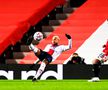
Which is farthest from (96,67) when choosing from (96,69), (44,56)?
(44,56)

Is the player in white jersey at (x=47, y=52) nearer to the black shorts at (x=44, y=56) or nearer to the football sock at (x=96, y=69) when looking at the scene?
the black shorts at (x=44, y=56)

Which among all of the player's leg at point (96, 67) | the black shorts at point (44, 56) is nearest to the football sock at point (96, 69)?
the player's leg at point (96, 67)

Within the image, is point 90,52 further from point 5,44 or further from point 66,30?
point 5,44

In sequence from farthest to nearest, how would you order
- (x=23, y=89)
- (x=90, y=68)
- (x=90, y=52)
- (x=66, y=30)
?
1. (x=66, y=30)
2. (x=90, y=52)
3. (x=90, y=68)
4. (x=23, y=89)

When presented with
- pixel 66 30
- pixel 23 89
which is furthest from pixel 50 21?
pixel 23 89

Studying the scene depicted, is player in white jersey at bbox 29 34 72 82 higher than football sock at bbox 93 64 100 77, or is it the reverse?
player in white jersey at bbox 29 34 72 82

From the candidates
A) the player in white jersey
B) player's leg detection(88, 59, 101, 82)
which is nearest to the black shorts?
the player in white jersey

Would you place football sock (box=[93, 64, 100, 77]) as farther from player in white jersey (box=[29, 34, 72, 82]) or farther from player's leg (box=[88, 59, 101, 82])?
player in white jersey (box=[29, 34, 72, 82])

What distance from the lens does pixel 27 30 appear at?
24484mm

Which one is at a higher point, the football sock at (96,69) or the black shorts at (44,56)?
the black shorts at (44,56)

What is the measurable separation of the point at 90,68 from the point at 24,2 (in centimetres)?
791

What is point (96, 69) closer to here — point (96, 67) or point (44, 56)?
point (96, 67)

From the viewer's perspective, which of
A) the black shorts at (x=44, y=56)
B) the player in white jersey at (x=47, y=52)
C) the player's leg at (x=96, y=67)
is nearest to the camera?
the player in white jersey at (x=47, y=52)

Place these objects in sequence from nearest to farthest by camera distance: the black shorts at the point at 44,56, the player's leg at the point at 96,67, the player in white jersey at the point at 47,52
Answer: the player in white jersey at the point at 47,52, the black shorts at the point at 44,56, the player's leg at the point at 96,67
